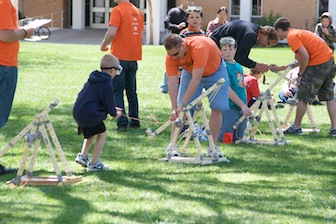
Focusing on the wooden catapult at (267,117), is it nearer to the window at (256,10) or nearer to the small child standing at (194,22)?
the small child standing at (194,22)

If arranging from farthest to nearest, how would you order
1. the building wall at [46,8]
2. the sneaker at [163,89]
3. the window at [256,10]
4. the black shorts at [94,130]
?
the building wall at [46,8] < the window at [256,10] < the sneaker at [163,89] < the black shorts at [94,130]

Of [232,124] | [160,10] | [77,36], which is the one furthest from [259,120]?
[77,36]

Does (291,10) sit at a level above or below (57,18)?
above

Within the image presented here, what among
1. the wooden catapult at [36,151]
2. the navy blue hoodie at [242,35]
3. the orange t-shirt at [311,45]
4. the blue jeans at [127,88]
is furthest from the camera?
the blue jeans at [127,88]

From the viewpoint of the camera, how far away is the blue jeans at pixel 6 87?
8.29 meters

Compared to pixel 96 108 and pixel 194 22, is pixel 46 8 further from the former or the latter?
pixel 96 108

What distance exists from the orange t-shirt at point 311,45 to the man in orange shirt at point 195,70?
6.38 ft

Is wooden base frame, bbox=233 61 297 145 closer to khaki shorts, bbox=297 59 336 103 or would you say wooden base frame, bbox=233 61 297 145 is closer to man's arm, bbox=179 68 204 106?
khaki shorts, bbox=297 59 336 103

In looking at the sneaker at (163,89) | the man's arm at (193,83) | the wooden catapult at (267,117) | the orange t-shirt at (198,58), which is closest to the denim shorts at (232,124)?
the wooden catapult at (267,117)

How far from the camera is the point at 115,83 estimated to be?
37.9 ft

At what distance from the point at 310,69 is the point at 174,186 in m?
4.28

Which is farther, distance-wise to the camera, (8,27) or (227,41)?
(227,41)

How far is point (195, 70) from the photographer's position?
8914 mm

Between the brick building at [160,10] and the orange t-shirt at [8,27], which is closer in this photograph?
the orange t-shirt at [8,27]
